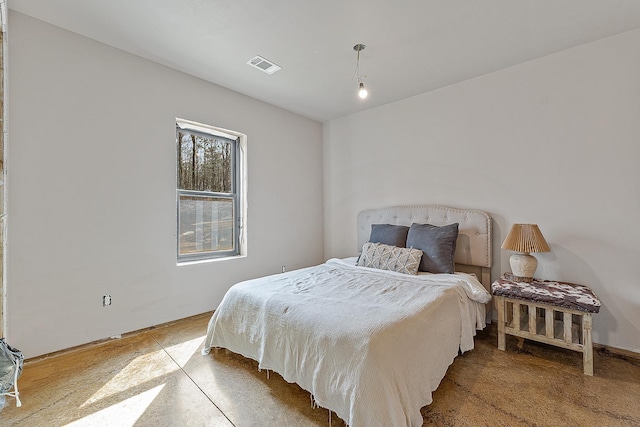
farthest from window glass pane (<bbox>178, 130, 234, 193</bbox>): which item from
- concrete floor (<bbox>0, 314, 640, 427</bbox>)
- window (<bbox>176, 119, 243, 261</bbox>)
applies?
concrete floor (<bbox>0, 314, 640, 427</bbox>)

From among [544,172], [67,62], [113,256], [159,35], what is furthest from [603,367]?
[67,62]

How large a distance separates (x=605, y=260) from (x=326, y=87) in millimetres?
3177

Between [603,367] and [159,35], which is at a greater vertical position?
[159,35]

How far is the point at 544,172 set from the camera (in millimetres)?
2674

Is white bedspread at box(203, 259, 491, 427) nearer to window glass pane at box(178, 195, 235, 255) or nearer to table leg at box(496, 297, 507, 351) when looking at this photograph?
table leg at box(496, 297, 507, 351)

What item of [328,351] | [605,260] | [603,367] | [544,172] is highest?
[544,172]

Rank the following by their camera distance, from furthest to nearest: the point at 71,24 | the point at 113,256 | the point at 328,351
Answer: the point at 113,256 → the point at 71,24 → the point at 328,351

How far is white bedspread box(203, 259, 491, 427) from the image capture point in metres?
1.39

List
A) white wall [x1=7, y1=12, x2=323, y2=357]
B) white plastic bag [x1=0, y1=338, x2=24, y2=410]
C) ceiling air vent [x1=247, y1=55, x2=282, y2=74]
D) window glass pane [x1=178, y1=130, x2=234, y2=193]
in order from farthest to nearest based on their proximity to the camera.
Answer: window glass pane [x1=178, y1=130, x2=234, y2=193], ceiling air vent [x1=247, y1=55, x2=282, y2=74], white wall [x1=7, y1=12, x2=323, y2=357], white plastic bag [x1=0, y1=338, x2=24, y2=410]

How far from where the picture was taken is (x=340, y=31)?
7.58 ft

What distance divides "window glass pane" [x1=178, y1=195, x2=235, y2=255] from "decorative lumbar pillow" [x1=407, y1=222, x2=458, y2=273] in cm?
224

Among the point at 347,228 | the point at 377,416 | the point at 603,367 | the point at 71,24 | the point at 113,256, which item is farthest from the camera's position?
the point at 347,228

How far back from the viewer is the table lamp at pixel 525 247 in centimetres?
241

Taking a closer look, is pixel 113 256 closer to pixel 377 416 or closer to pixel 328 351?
pixel 328 351
